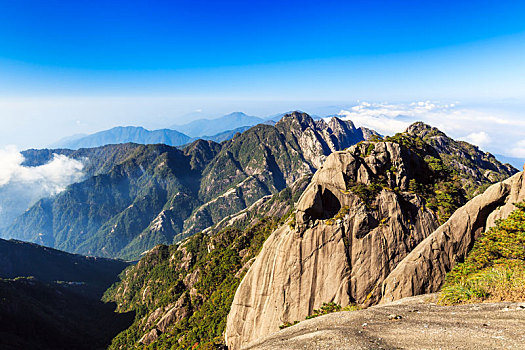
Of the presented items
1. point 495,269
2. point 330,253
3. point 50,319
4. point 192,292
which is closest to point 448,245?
point 495,269

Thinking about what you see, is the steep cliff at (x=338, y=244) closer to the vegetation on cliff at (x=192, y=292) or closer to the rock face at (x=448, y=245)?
the rock face at (x=448, y=245)

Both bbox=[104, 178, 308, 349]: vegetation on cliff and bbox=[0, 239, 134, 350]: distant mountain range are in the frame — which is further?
bbox=[0, 239, 134, 350]: distant mountain range

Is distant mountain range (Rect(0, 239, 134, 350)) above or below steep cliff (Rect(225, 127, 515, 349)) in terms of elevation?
below

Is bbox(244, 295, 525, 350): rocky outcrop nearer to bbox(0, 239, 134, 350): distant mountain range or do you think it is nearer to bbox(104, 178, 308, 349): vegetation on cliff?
bbox(104, 178, 308, 349): vegetation on cliff

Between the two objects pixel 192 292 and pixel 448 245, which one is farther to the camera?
pixel 192 292

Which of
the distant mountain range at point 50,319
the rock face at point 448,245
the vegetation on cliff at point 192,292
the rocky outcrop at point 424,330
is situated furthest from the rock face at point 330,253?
the distant mountain range at point 50,319

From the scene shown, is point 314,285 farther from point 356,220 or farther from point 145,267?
point 145,267

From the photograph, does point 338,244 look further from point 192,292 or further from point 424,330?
point 192,292

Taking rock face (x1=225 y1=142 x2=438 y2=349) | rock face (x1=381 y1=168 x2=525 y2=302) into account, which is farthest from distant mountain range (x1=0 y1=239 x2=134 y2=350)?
rock face (x1=381 y1=168 x2=525 y2=302)
